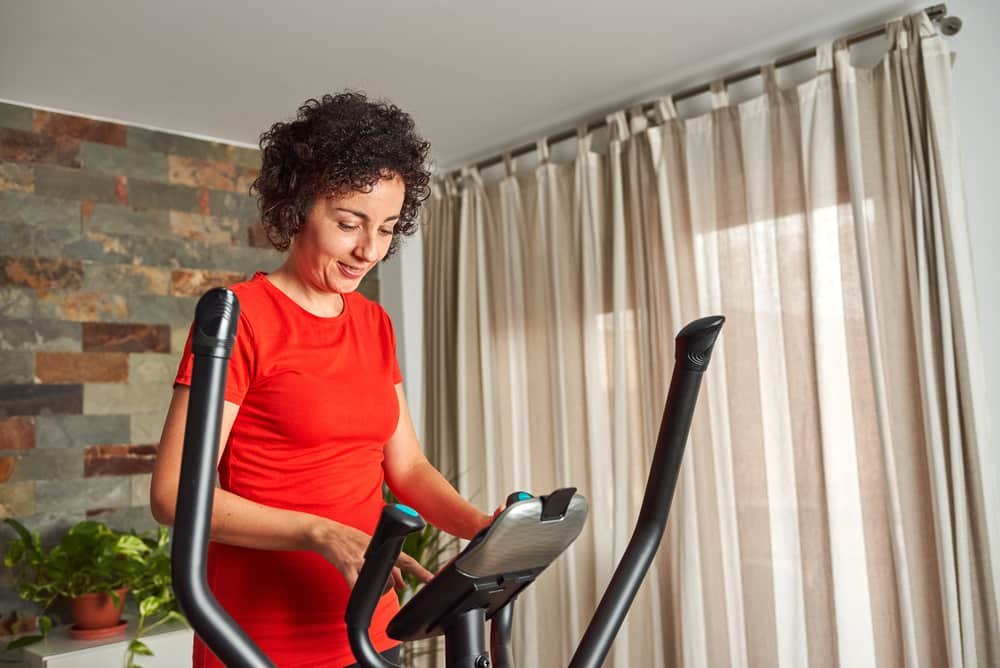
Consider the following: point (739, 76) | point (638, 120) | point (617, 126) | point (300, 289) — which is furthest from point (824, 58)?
point (300, 289)

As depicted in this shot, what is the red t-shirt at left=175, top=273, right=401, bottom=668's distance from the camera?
46.7 inches

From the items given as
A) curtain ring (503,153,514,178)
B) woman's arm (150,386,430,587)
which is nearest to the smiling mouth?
woman's arm (150,386,430,587)

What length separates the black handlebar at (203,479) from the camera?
0.70 m

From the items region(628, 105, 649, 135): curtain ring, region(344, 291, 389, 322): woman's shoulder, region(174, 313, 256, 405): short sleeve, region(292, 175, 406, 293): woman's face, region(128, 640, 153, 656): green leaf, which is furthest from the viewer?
region(628, 105, 649, 135): curtain ring

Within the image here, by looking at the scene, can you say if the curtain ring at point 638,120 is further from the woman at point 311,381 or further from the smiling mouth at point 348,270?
the smiling mouth at point 348,270

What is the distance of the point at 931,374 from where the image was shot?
2.50m

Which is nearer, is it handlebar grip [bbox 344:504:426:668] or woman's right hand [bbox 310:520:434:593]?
handlebar grip [bbox 344:504:426:668]

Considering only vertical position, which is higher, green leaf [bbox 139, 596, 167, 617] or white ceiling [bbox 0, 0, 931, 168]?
white ceiling [bbox 0, 0, 931, 168]

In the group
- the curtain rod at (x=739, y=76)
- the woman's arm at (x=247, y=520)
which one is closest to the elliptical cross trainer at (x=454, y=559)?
the woman's arm at (x=247, y=520)

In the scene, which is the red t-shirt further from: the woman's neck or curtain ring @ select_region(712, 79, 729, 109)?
curtain ring @ select_region(712, 79, 729, 109)

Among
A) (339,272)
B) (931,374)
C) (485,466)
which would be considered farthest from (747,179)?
(339,272)

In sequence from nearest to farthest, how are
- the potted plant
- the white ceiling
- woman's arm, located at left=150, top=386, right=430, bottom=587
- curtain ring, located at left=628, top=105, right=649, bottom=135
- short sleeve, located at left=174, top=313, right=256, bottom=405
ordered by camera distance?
woman's arm, located at left=150, top=386, right=430, bottom=587, short sleeve, located at left=174, top=313, right=256, bottom=405, the white ceiling, the potted plant, curtain ring, located at left=628, top=105, right=649, bottom=135

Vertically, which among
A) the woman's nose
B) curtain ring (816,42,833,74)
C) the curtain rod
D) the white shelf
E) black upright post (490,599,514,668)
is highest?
the curtain rod

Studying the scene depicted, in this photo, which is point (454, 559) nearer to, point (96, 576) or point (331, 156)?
point (331, 156)
